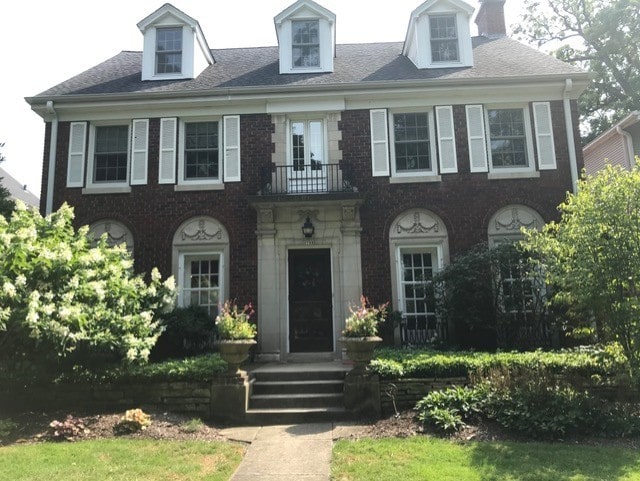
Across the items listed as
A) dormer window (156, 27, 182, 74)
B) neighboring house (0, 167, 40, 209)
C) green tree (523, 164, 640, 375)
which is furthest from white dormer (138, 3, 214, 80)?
neighboring house (0, 167, 40, 209)

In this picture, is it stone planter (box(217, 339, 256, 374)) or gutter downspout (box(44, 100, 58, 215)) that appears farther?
gutter downspout (box(44, 100, 58, 215))

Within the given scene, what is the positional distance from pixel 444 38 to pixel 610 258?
8139 millimetres

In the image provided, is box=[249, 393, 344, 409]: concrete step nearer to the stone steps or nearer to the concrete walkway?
the stone steps

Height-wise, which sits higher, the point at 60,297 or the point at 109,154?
the point at 109,154

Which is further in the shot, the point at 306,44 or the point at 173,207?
the point at 306,44

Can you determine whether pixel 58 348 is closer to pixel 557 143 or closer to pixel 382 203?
pixel 382 203

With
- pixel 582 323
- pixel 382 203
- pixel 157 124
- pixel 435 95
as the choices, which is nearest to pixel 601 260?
pixel 582 323

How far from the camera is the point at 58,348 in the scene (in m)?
6.96

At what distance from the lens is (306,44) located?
12.6 meters

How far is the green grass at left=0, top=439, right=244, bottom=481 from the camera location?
488cm

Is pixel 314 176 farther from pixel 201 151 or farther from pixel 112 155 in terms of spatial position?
pixel 112 155

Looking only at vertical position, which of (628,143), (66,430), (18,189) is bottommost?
(66,430)

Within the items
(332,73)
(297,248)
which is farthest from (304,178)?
(332,73)

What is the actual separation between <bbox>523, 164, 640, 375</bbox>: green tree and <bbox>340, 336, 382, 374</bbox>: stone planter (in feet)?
9.17
